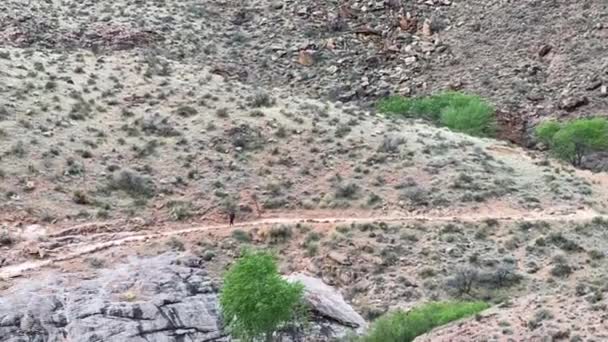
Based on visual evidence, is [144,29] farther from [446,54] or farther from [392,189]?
[392,189]

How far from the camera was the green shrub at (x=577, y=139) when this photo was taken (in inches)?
1577

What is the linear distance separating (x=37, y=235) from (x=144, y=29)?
66.0ft

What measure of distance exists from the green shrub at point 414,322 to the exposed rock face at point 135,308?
1.99 metres

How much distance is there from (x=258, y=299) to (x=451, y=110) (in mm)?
22845

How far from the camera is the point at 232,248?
26750mm

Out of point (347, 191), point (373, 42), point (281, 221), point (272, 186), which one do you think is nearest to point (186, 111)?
point (272, 186)

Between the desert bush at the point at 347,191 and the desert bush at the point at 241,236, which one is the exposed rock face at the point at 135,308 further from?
the desert bush at the point at 347,191

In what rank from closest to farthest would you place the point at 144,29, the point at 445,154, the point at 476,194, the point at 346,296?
1. the point at 346,296
2. the point at 476,194
3. the point at 445,154
4. the point at 144,29

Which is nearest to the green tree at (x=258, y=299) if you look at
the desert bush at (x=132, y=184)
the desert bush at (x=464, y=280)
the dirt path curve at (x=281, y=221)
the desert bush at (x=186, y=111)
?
the desert bush at (x=464, y=280)

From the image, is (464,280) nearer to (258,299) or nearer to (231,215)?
(258,299)

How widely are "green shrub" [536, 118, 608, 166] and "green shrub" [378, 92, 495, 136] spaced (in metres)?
2.63

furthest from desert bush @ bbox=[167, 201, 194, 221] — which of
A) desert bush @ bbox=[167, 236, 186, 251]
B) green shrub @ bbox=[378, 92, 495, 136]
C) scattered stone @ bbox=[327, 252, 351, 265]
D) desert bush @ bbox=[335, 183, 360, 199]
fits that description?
green shrub @ bbox=[378, 92, 495, 136]

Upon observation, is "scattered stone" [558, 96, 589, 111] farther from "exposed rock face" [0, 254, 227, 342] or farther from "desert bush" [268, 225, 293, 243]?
"exposed rock face" [0, 254, 227, 342]

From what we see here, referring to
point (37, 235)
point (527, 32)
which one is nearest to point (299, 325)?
point (37, 235)
